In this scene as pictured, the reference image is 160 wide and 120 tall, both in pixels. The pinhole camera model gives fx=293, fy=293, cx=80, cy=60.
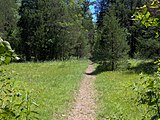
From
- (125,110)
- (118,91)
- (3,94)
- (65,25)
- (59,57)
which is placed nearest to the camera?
(3,94)

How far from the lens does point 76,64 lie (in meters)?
34.7

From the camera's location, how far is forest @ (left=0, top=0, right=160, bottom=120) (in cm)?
189

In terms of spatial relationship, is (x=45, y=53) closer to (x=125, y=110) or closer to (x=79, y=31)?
(x=79, y=31)

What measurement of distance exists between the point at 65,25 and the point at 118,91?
29.2 meters

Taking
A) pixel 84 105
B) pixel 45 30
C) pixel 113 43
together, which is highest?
pixel 45 30

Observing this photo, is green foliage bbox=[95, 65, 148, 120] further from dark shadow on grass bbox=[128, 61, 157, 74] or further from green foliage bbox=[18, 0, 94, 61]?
green foliage bbox=[18, 0, 94, 61]

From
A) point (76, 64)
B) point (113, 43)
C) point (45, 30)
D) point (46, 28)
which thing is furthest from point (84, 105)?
point (46, 28)

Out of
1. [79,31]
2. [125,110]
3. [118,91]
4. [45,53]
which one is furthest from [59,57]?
[125,110]

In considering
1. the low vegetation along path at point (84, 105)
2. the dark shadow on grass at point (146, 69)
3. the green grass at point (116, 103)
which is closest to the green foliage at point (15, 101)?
the green grass at point (116, 103)

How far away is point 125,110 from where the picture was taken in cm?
1177

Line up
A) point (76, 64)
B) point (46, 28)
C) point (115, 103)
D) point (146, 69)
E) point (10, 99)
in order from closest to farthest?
point (10, 99), point (115, 103), point (146, 69), point (76, 64), point (46, 28)

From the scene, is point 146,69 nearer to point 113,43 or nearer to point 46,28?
point 113,43

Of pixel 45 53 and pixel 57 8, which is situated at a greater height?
pixel 57 8

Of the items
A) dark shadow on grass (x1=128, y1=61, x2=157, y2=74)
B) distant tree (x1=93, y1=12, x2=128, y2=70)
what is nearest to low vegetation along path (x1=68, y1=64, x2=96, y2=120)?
dark shadow on grass (x1=128, y1=61, x2=157, y2=74)
